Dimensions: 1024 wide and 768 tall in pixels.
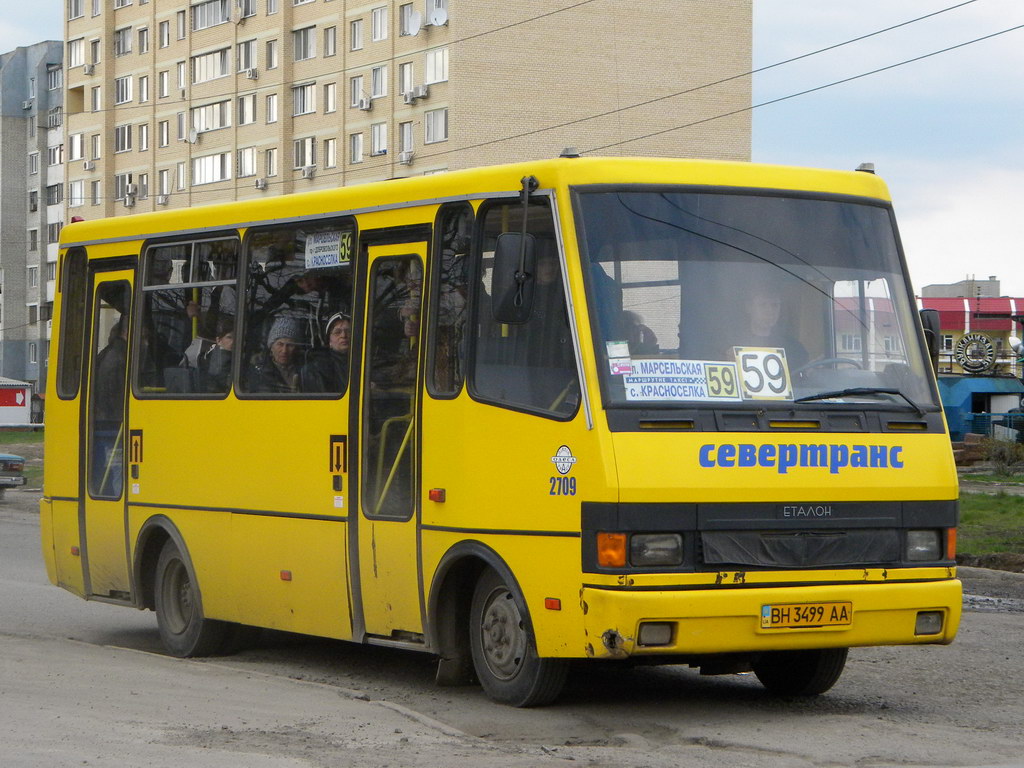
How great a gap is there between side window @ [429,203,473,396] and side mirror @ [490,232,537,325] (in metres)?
0.81

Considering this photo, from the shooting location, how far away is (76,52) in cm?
8962

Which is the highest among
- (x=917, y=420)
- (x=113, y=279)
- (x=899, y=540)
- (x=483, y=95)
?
(x=483, y=95)

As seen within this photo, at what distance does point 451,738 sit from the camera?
27.4ft

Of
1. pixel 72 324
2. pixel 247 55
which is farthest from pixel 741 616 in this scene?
pixel 247 55

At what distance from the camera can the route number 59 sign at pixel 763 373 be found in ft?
29.7

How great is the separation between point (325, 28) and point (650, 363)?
2607 inches

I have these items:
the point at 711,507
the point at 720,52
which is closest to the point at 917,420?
the point at 711,507

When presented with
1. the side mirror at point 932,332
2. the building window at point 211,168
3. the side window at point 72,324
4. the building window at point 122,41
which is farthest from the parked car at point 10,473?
the building window at point 122,41

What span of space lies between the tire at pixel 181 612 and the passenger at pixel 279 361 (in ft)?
5.39

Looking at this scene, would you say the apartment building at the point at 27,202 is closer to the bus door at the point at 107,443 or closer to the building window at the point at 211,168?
the building window at the point at 211,168

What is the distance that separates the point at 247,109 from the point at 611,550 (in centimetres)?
7047

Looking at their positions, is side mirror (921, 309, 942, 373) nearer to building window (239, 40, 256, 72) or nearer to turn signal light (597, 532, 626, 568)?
turn signal light (597, 532, 626, 568)

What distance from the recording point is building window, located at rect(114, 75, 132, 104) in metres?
85.7

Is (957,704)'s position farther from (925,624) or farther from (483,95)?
(483,95)
